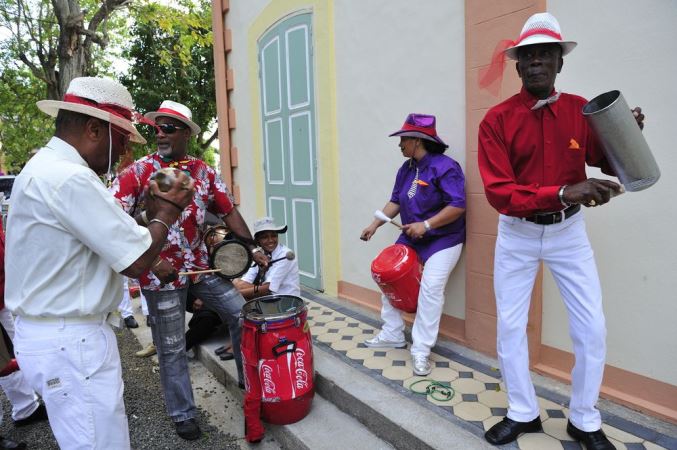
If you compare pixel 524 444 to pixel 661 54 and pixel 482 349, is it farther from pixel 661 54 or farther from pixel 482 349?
pixel 661 54

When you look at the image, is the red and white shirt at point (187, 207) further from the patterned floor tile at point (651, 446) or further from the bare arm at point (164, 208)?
the patterned floor tile at point (651, 446)

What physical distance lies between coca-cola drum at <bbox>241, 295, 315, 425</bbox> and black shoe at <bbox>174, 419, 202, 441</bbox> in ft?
1.62

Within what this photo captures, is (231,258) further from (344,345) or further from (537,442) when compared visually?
(537,442)

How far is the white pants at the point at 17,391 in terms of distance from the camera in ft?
10.6

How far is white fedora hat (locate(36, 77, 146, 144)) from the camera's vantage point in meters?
1.84

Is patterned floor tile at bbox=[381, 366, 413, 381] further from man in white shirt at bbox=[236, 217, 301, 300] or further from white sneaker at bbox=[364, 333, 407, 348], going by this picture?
man in white shirt at bbox=[236, 217, 301, 300]

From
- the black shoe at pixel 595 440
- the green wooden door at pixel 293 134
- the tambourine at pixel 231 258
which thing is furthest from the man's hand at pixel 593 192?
the green wooden door at pixel 293 134

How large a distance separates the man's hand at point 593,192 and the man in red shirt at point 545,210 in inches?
7.0

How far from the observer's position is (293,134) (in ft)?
18.3

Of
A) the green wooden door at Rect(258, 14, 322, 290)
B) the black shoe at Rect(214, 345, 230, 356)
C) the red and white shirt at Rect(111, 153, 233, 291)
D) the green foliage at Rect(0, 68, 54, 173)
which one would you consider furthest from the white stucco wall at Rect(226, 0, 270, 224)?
the green foliage at Rect(0, 68, 54, 173)

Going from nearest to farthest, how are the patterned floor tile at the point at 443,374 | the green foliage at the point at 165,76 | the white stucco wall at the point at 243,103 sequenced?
the patterned floor tile at the point at 443,374, the white stucco wall at the point at 243,103, the green foliage at the point at 165,76

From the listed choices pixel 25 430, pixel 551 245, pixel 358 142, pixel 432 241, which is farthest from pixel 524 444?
pixel 25 430

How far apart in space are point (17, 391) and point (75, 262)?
2.31 metres

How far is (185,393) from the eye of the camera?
3080 mm
